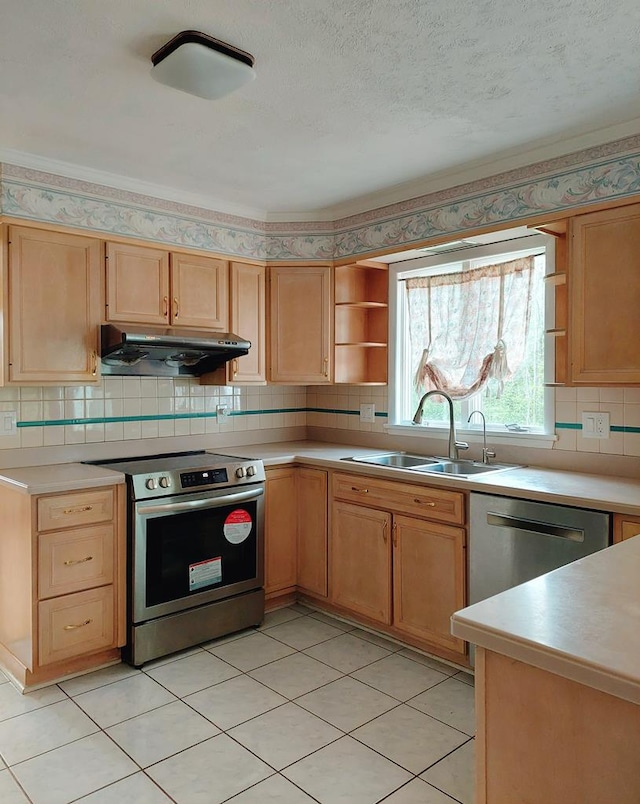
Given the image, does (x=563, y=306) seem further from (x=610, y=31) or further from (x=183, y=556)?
(x=183, y=556)

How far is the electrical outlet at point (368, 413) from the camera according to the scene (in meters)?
4.19

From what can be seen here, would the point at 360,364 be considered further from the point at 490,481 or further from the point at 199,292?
the point at 490,481

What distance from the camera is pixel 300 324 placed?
3994 mm

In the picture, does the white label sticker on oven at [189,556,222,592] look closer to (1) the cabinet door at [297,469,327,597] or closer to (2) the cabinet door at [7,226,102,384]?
(1) the cabinet door at [297,469,327,597]

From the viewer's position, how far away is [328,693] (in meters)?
2.74

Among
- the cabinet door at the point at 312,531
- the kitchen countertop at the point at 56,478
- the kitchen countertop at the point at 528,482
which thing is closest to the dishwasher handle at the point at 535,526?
the kitchen countertop at the point at 528,482

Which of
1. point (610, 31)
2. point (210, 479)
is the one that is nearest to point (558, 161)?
point (610, 31)

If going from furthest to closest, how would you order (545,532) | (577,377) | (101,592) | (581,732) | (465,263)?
(465,263) → (101,592) → (577,377) → (545,532) → (581,732)

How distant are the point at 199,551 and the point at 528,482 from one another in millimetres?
1681

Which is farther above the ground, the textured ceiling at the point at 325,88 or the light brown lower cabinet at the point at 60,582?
the textured ceiling at the point at 325,88

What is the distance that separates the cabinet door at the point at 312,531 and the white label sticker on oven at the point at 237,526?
414 mm

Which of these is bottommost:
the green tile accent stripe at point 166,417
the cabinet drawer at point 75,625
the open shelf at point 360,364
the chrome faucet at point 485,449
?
the cabinet drawer at point 75,625

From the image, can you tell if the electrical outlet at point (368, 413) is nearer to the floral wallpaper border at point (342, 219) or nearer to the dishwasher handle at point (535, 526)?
the floral wallpaper border at point (342, 219)

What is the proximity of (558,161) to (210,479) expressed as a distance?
2275 mm
